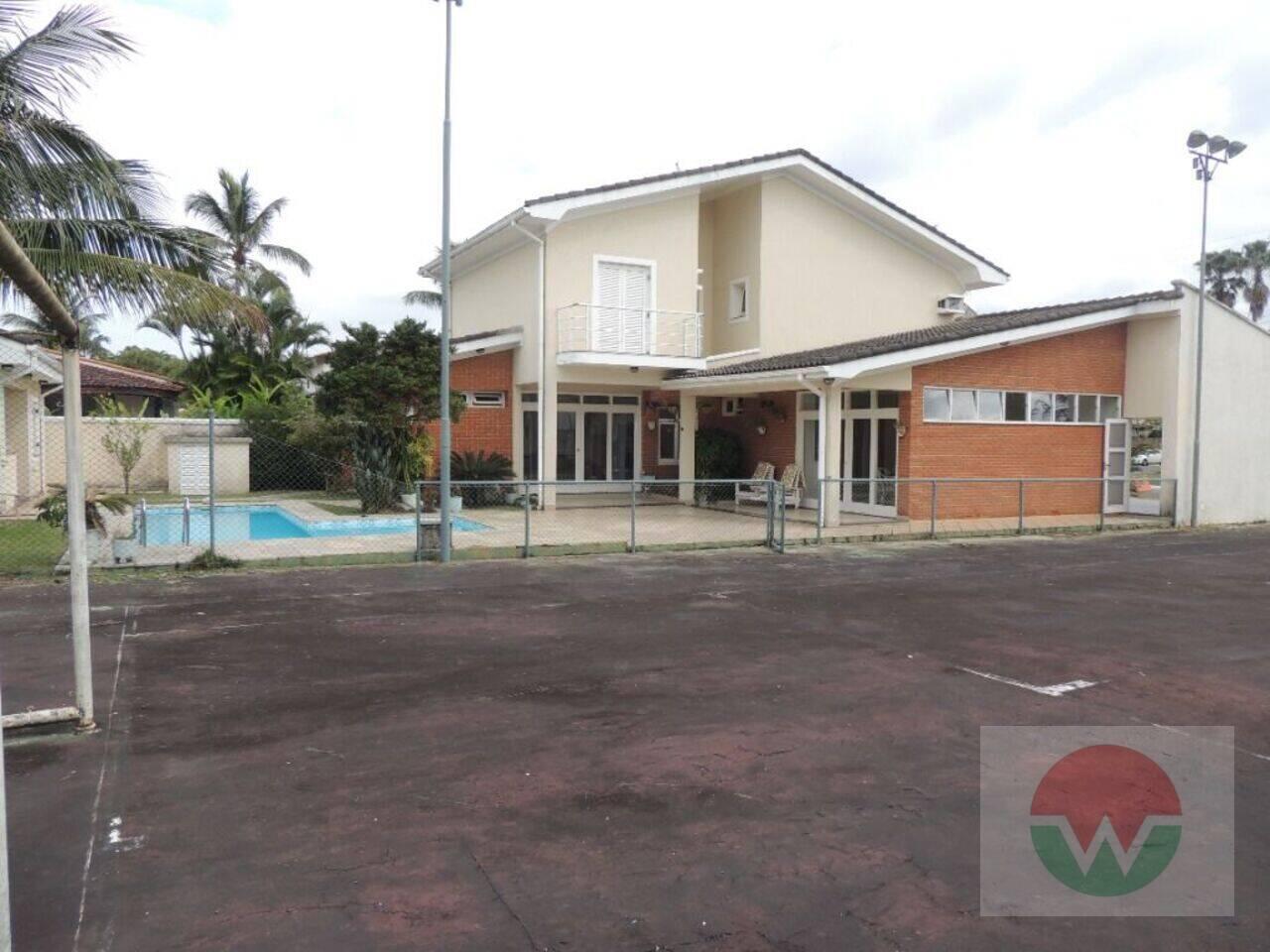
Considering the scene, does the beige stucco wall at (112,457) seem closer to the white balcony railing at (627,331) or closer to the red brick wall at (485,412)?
the red brick wall at (485,412)

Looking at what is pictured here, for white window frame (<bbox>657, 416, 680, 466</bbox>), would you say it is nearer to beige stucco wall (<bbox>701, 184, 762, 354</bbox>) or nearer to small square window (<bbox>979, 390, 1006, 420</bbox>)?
beige stucco wall (<bbox>701, 184, 762, 354</bbox>)

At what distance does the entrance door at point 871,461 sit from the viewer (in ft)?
65.6

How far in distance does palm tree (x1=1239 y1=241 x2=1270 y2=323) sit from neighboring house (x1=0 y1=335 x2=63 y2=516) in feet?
201

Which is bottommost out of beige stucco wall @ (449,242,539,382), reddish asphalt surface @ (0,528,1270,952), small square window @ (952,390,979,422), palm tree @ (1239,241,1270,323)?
reddish asphalt surface @ (0,528,1270,952)

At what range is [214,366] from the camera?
108ft

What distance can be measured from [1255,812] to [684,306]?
18.8 meters

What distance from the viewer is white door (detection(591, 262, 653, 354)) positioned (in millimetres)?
21234

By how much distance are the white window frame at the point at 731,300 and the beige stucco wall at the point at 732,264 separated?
2.2 inches

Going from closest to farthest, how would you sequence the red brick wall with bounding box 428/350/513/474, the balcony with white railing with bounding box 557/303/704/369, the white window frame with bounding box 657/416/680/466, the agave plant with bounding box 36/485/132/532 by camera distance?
the agave plant with bounding box 36/485/132/532 → the balcony with white railing with bounding box 557/303/704/369 → the red brick wall with bounding box 428/350/513/474 → the white window frame with bounding box 657/416/680/466

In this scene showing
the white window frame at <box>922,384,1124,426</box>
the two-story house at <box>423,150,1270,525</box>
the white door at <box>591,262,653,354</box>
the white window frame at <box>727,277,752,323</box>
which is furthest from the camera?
the white window frame at <box>727,277,752,323</box>

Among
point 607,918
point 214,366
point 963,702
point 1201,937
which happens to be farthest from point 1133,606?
point 214,366

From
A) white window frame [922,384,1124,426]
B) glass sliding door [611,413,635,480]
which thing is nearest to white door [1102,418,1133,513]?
white window frame [922,384,1124,426]

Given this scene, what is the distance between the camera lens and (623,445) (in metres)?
24.8

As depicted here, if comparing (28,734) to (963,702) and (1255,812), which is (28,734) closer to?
(963,702)
